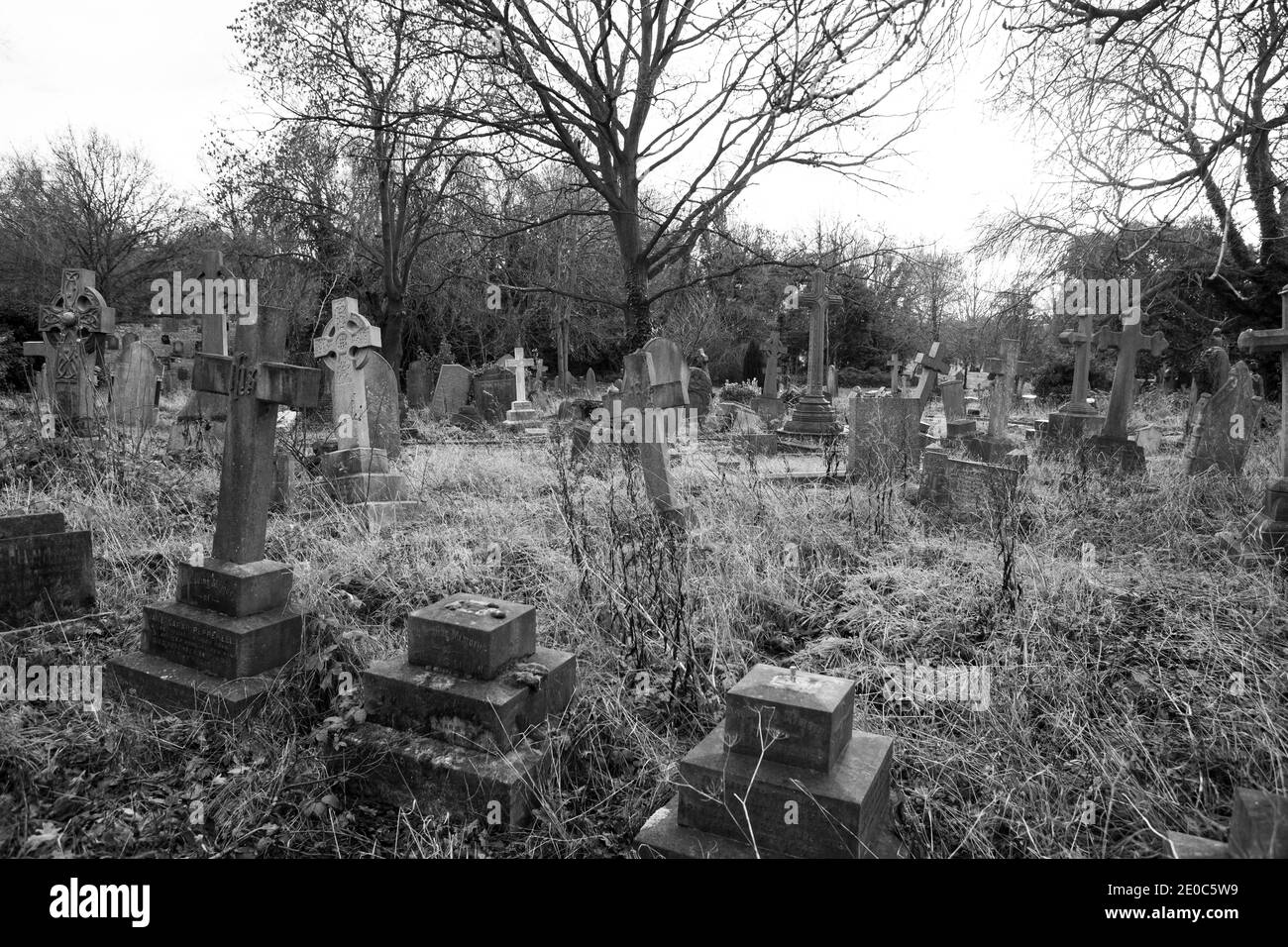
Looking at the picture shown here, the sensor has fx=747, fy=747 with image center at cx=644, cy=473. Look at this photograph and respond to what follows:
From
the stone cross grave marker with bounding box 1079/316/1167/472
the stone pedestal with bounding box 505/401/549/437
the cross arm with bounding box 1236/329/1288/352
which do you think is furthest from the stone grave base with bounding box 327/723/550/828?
the stone pedestal with bounding box 505/401/549/437

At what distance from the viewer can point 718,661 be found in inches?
146

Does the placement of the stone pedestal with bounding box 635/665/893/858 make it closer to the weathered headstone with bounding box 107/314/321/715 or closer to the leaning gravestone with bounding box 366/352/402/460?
the weathered headstone with bounding box 107/314/321/715

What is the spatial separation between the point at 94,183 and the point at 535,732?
36.1m

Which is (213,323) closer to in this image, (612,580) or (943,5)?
(612,580)

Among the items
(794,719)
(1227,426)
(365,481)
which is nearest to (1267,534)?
(1227,426)

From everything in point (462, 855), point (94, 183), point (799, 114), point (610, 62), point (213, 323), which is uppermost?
point (94, 183)

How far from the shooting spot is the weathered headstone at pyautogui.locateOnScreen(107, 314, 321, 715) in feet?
11.8

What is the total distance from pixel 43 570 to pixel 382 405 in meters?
4.82

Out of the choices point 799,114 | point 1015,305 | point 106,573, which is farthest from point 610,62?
point 106,573

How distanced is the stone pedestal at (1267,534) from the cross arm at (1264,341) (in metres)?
0.99

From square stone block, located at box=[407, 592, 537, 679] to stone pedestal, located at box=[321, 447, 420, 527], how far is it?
339cm

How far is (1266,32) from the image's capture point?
4441mm

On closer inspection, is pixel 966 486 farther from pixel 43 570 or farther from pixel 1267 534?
pixel 43 570

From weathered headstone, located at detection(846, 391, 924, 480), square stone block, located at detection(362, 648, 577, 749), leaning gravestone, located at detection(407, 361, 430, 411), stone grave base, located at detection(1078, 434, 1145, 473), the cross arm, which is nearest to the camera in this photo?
square stone block, located at detection(362, 648, 577, 749)
